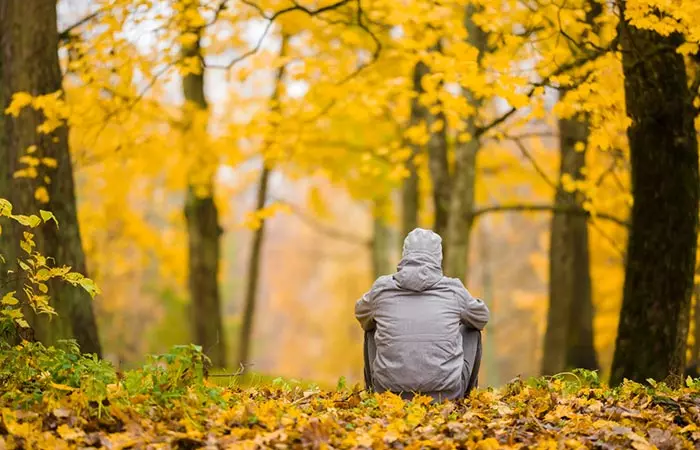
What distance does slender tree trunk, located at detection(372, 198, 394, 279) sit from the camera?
18.1 m

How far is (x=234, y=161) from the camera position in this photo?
13555 mm

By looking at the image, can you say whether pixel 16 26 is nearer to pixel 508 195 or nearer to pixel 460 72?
pixel 460 72

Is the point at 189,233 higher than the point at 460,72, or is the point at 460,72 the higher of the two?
the point at 460,72

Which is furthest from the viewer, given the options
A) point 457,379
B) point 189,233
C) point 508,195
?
point 508,195

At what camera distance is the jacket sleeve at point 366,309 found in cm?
642

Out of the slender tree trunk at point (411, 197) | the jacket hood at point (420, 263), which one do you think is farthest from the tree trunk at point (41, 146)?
the slender tree trunk at point (411, 197)

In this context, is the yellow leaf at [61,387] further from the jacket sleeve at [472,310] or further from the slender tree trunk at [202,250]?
the slender tree trunk at [202,250]

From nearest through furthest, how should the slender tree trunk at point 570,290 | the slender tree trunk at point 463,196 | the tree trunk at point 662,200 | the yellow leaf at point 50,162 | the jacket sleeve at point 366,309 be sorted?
the jacket sleeve at point 366,309, the tree trunk at point 662,200, the yellow leaf at point 50,162, the slender tree trunk at point 463,196, the slender tree trunk at point 570,290

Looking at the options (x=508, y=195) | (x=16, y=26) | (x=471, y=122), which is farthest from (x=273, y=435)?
(x=508, y=195)

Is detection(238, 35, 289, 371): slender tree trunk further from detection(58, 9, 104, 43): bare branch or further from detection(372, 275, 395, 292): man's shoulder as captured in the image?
detection(372, 275, 395, 292): man's shoulder

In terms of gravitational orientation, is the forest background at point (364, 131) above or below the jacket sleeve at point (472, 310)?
above

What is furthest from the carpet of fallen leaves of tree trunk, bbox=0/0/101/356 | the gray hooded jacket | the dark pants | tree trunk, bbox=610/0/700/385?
tree trunk, bbox=0/0/101/356

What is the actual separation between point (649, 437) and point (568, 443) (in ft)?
1.90

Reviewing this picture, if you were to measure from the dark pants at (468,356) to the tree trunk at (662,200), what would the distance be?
1.83m
